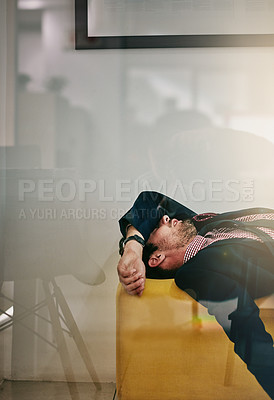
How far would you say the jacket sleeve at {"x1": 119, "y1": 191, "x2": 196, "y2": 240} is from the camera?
5.43ft

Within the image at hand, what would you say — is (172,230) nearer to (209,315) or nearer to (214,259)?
(214,259)

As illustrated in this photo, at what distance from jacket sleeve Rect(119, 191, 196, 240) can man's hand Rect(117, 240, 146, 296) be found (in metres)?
0.05

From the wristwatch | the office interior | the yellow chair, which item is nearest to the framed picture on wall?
the office interior

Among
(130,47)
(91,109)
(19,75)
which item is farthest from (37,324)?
(130,47)

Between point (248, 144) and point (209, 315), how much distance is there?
2.00 feet

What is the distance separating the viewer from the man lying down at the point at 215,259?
1596 mm

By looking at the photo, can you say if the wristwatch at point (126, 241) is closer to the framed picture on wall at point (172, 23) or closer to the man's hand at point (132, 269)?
the man's hand at point (132, 269)

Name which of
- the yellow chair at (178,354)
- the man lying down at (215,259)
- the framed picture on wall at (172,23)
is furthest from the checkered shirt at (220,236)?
the framed picture on wall at (172,23)

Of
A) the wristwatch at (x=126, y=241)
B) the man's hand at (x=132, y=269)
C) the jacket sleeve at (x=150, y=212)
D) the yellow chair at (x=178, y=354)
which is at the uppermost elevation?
the jacket sleeve at (x=150, y=212)

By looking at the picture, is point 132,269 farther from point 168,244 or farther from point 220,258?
point 220,258

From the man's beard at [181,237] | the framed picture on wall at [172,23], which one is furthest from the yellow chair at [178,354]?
the framed picture on wall at [172,23]

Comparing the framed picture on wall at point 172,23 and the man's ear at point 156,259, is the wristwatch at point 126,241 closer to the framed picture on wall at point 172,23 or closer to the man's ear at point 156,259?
the man's ear at point 156,259

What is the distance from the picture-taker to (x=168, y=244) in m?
1.65

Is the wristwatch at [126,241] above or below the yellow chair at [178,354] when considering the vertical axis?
above
